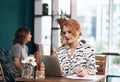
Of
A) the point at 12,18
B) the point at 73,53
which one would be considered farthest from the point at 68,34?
the point at 12,18

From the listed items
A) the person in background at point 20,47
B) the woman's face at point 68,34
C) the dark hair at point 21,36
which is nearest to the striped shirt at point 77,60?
the woman's face at point 68,34

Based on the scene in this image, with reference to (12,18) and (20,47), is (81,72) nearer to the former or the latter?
(20,47)

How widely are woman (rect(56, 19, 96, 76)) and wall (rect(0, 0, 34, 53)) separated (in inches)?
101

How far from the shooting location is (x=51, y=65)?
2752 mm

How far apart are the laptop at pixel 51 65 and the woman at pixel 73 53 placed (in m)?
0.21

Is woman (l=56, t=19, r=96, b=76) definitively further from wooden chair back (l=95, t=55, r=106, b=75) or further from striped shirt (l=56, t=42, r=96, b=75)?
wooden chair back (l=95, t=55, r=106, b=75)

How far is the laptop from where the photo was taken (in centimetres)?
271

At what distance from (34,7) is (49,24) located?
20.1 inches

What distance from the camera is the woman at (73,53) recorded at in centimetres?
294

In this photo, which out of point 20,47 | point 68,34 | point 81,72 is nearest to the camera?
point 81,72

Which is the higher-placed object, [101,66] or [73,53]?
[73,53]

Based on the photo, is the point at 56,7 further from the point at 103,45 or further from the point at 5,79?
the point at 5,79

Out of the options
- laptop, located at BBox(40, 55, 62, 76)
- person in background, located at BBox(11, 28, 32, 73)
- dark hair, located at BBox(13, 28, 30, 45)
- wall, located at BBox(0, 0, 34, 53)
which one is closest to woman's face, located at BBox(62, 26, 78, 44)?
laptop, located at BBox(40, 55, 62, 76)

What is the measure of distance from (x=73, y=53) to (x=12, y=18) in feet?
9.51
